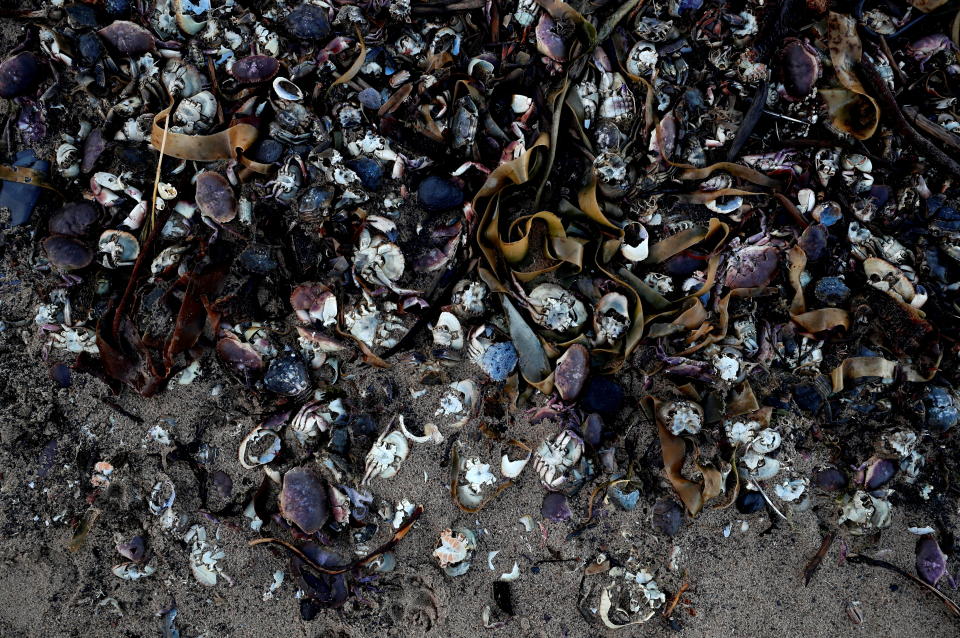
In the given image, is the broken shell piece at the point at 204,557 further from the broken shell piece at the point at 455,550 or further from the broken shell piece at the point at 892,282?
the broken shell piece at the point at 892,282

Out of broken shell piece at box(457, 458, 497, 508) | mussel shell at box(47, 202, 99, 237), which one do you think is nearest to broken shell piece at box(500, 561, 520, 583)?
broken shell piece at box(457, 458, 497, 508)

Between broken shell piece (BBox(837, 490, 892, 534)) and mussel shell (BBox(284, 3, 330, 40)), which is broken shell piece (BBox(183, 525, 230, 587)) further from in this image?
broken shell piece (BBox(837, 490, 892, 534))

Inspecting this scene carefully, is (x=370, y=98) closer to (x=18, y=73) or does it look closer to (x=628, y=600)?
(x=18, y=73)

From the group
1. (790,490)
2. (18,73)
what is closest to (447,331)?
(790,490)

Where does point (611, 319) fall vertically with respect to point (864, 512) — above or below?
above

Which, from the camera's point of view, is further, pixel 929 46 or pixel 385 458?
pixel 929 46

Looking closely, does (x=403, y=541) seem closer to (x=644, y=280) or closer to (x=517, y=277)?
(x=517, y=277)

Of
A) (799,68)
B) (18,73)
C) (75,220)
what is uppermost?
(799,68)

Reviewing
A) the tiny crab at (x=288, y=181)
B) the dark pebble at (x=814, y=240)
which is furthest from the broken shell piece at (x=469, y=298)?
the dark pebble at (x=814, y=240)
